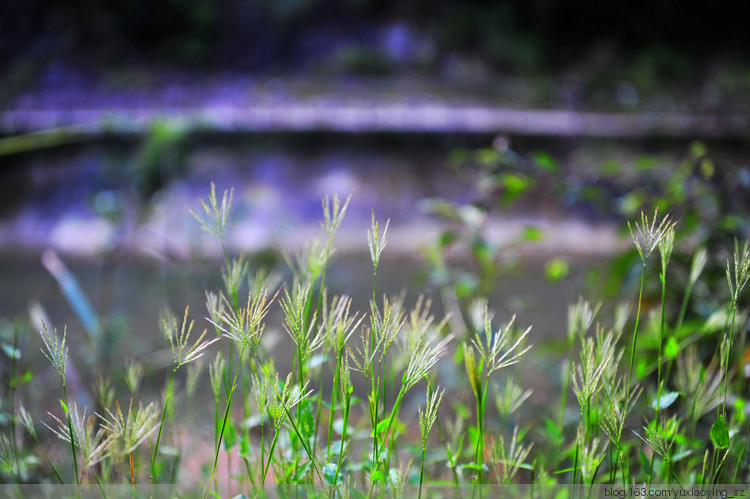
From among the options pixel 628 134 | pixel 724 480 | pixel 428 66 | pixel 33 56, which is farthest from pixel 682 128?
pixel 33 56

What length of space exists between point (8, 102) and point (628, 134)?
10.3ft

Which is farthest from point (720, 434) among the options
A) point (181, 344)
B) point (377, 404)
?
point (181, 344)

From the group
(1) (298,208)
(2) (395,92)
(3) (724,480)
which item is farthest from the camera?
(2) (395,92)

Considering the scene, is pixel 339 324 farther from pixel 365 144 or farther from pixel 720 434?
pixel 365 144

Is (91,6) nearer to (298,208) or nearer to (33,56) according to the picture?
(33,56)

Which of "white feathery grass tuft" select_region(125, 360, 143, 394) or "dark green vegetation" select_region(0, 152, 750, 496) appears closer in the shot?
"dark green vegetation" select_region(0, 152, 750, 496)

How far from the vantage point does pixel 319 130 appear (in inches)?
126

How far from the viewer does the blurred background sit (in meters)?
1.66

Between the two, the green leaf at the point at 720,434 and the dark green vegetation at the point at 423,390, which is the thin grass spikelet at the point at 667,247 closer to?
the dark green vegetation at the point at 423,390

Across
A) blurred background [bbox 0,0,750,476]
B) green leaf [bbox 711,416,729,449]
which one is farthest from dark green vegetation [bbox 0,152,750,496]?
blurred background [bbox 0,0,750,476]

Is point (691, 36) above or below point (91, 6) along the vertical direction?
below

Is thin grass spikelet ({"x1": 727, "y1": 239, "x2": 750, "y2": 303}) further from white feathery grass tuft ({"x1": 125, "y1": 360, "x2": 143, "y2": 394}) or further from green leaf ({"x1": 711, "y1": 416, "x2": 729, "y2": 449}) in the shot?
white feathery grass tuft ({"x1": 125, "y1": 360, "x2": 143, "y2": 394})

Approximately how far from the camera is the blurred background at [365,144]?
1.66 metres

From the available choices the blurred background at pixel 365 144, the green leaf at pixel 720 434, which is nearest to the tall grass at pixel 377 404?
the green leaf at pixel 720 434
